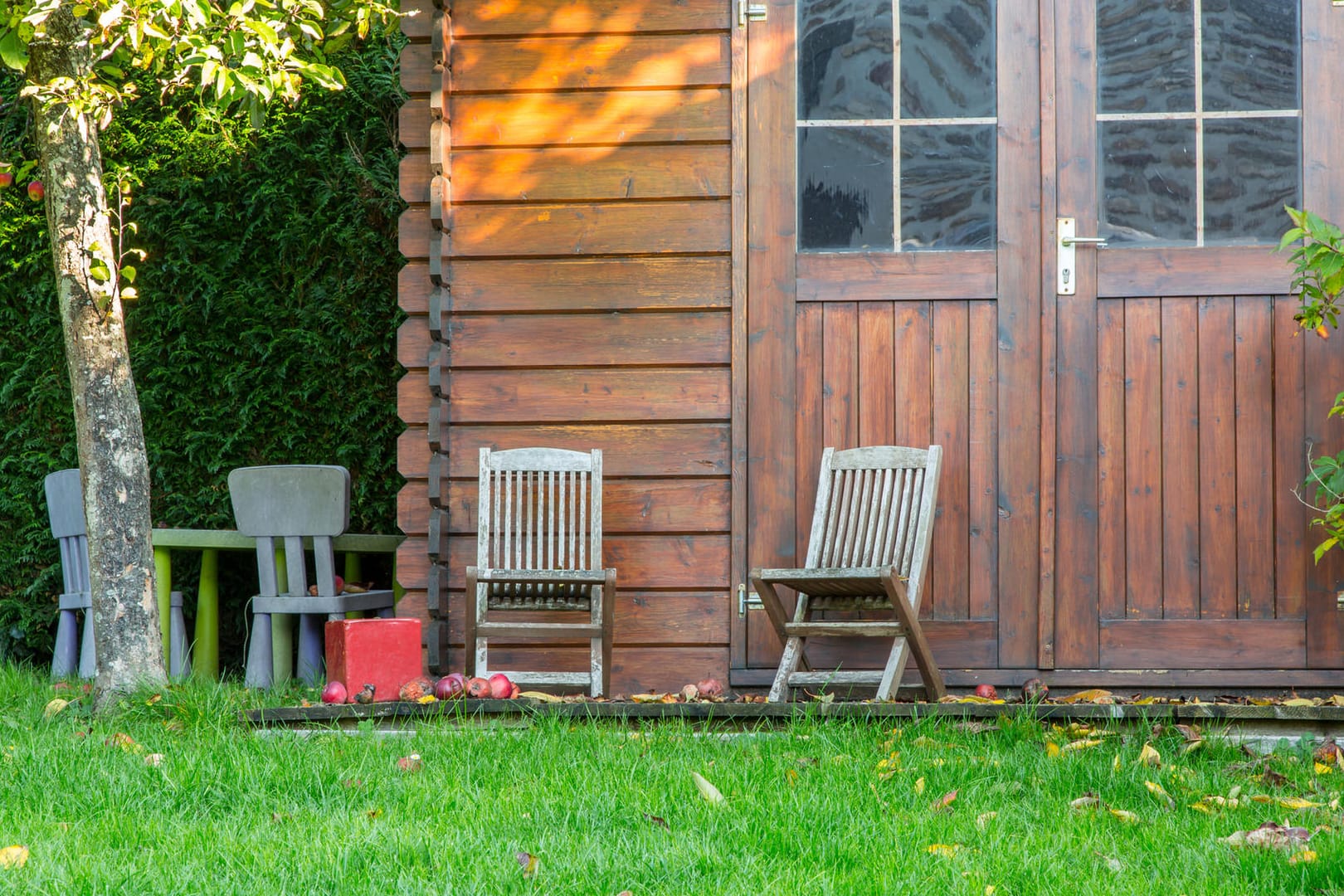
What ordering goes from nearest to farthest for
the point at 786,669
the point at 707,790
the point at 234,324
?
the point at 707,790 → the point at 786,669 → the point at 234,324

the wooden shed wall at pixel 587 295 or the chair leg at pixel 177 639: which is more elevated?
the wooden shed wall at pixel 587 295

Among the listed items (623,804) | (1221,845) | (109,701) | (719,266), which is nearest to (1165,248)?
(719,266)

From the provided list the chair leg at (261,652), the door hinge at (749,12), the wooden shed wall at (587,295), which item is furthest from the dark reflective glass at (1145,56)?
the chair leg at (261,652)

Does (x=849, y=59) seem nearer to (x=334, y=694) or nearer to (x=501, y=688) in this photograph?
(x=501, y=688)

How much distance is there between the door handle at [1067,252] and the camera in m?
4.11

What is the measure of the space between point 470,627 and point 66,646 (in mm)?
2221

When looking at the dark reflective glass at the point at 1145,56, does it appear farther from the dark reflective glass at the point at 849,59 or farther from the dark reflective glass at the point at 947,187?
the dark reflective glass at the point at 849,59

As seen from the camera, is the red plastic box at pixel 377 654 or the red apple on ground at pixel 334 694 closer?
the red apple on ground at pixel 334 694

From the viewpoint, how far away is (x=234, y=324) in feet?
18.4

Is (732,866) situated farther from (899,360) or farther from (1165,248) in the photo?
(1165,248)

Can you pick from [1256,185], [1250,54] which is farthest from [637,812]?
[1250,54]

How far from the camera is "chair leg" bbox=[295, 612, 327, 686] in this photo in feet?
16.0

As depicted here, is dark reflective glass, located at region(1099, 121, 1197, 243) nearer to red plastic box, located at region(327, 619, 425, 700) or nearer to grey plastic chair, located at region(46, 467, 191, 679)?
red plastic box, located at region(327, 619, 425, 700)

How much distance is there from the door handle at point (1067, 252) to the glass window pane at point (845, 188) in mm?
540
